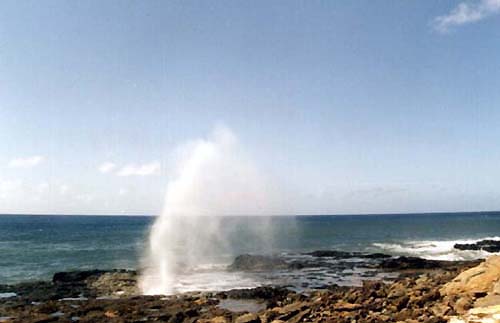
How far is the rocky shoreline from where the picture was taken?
21473 millimetres

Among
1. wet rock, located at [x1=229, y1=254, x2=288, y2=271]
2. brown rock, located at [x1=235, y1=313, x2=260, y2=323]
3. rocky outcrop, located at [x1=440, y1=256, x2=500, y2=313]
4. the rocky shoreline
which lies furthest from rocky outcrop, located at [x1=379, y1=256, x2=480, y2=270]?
brown rock, located at [x1=235, y1=313, x2=260, y2=323]

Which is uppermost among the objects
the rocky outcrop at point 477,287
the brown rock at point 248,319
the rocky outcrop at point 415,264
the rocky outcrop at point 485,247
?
the rocky outcrop at point 477,287

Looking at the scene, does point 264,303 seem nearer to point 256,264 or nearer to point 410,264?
point 256,264

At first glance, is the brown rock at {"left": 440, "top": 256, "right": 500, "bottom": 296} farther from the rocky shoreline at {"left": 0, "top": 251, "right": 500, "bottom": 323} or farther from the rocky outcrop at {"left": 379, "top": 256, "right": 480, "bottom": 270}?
the rocky outcrop at {"left": 379, "top": 256, "right": 480, "bottom": 270}

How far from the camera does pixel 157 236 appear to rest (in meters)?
70.9

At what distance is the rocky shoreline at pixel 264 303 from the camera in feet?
70.5

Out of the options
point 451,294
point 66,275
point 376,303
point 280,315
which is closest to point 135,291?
point 66,275

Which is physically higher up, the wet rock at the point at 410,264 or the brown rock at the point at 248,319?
the brown rock at the point at 248,319

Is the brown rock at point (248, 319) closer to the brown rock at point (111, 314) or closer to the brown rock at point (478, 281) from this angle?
the brown rock at point (111, 314)

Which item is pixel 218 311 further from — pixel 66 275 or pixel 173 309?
pixel 66 275

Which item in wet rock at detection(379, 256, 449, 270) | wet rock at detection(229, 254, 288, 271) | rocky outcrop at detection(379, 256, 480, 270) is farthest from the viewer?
wet rock at detection(229, 254, 288, 271)

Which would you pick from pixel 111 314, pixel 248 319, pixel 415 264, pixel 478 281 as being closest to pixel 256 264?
pixel 415 264

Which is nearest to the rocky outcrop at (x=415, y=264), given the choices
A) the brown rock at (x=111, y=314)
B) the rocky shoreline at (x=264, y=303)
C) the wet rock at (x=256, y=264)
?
the wet rock at (x=256, y=264)

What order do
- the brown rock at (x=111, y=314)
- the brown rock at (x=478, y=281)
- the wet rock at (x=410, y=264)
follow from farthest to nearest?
the wet rock at (x=410, y=264) → the brown rock at (x=111, y=314) → the brown rock at (x=478, y=281)
